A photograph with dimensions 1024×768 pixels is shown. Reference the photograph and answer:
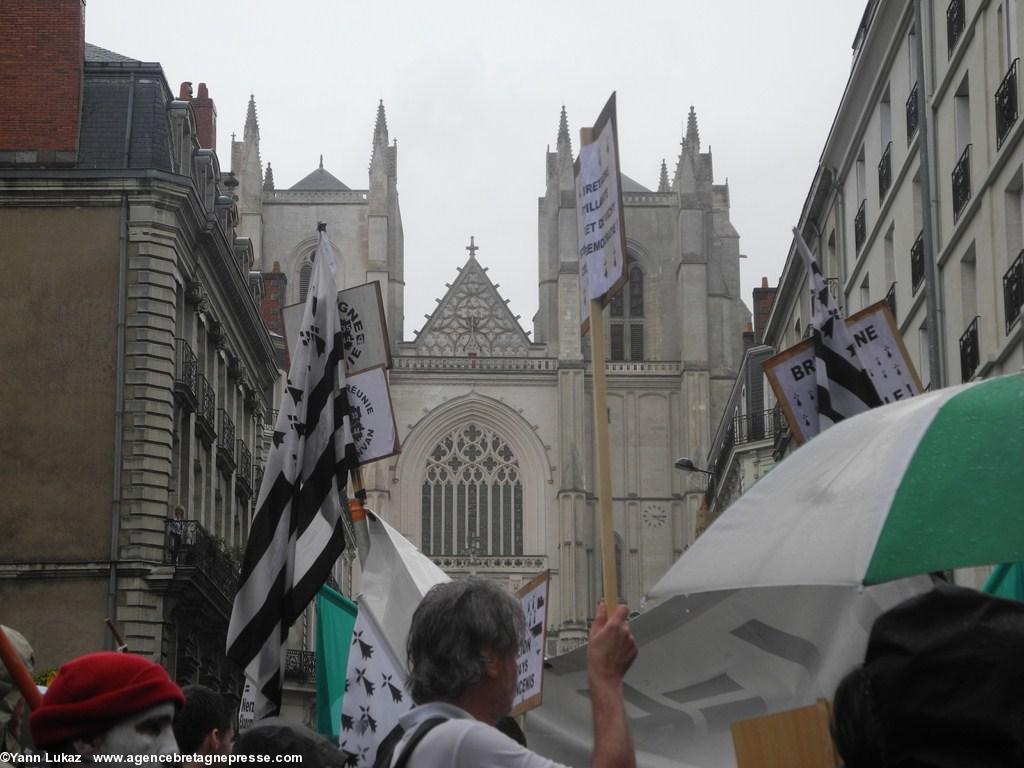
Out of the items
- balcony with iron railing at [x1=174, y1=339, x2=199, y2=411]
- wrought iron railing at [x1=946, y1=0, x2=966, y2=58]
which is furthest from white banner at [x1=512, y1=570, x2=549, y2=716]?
balcony with iron railing at [x1=174, y1=339, x2=199, y2=411]

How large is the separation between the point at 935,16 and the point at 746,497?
16.9m

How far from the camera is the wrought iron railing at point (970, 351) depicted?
17391 mm

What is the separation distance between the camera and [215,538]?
2267cm

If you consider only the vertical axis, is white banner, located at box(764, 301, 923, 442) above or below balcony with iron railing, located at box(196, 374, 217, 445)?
below

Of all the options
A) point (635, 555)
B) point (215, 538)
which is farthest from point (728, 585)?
point (635, 555)

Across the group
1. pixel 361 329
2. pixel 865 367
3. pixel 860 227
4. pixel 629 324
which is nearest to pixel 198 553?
pixel 860 227

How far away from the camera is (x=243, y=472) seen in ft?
91.4

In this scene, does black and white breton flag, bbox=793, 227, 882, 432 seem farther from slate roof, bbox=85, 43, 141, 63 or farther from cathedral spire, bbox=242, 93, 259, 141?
cathedral spire, bbox=242, 93, 259, 141

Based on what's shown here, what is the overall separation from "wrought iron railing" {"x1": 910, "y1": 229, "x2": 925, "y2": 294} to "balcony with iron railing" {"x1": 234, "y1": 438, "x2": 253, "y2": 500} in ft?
35.5

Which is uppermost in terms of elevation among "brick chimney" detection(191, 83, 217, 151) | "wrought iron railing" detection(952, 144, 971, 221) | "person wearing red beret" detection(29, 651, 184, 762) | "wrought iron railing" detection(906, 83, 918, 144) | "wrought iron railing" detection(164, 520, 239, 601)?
"brick chimney" detection(191, 83, 217, 151)

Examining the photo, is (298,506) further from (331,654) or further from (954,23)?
(954,23)

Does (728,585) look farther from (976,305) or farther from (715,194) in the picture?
(715,194)

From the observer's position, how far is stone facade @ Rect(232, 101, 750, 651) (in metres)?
54.8

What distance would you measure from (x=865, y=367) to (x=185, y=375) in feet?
50.2
